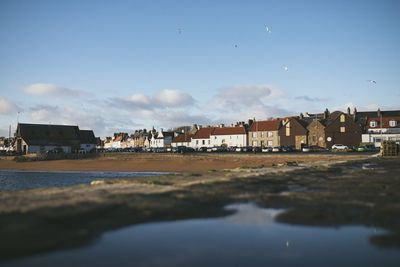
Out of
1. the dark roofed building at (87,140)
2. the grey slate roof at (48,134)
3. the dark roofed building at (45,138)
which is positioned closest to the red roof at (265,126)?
the dark roofed building at (87,140)

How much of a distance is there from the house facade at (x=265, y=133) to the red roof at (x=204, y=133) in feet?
60.4

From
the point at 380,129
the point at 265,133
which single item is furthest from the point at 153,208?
the point at 265,133

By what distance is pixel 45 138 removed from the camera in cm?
12388

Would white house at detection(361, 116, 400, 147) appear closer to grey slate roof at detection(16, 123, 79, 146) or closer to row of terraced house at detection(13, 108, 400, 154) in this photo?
row of terraced house at detection(13, 108, 400, 154)

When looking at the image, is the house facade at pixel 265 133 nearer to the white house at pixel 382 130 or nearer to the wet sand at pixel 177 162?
the white house at pixel 382 130

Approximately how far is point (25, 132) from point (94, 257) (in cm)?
12288

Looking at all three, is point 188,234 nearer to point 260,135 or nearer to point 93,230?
point 93,230

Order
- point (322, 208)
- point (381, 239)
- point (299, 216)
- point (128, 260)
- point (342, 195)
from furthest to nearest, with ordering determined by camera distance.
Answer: point (342, 195) < point (322, 208) < point (299, 216) < point (381, 239) < point (128, 260)

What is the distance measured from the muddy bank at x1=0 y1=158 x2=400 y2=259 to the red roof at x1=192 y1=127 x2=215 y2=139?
12937 cm

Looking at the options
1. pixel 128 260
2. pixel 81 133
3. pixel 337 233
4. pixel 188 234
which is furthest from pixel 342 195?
pixel 81 133

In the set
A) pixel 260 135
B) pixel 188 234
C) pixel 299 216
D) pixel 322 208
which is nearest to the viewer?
pixel 188 234

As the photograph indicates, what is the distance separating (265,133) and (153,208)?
11750 centimetres

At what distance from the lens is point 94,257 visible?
7930 millimetres

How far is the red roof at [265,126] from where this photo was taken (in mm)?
125600
